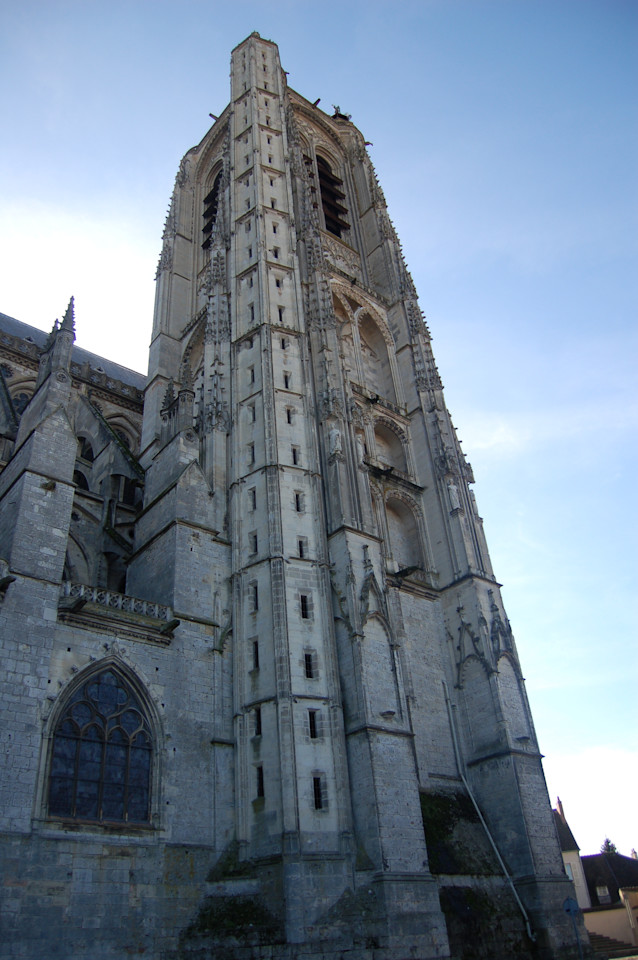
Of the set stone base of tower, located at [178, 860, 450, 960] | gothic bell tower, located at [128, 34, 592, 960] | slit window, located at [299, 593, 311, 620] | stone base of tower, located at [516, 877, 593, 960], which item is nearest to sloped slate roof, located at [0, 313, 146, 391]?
gothic bell tower, located at [128, 34, 592, 960]

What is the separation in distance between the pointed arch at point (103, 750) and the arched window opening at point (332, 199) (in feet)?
84.6

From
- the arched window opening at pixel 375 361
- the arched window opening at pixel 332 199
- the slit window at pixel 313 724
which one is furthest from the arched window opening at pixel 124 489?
the arched window opening at pixel 332 199

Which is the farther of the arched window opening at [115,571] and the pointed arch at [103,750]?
the arched window opening at [115,571]

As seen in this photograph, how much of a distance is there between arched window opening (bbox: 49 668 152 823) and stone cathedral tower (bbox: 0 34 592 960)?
64mm

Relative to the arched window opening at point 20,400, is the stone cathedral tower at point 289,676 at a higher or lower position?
lower

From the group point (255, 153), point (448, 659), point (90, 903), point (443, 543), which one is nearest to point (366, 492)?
point (443, 543)

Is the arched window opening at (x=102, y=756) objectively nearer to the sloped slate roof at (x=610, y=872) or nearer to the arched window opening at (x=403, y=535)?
the arched window opening at (x=403, y=535)

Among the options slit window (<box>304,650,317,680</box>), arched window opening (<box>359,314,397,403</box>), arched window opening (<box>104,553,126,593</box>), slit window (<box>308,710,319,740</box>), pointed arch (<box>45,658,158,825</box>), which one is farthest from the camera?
arched window opening (<box>359,314,397,403</box>)

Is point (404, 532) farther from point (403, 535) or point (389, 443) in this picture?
point (389, 443)

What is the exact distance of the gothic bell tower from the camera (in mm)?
16781

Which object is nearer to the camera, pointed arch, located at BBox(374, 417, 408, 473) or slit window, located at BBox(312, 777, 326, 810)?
slit window, located at BBox(312, 777, 326, 810)

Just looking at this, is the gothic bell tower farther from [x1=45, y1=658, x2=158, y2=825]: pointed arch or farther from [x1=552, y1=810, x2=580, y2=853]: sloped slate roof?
[x1=552, y1=810, x2=580, y2=853]: sloped slate roof

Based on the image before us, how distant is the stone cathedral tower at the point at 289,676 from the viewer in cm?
1538

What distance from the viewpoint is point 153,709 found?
1689 centimetres
